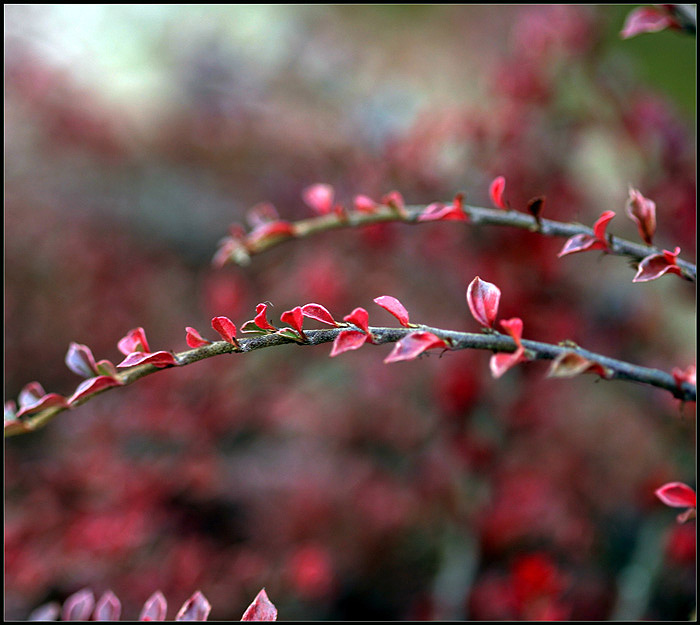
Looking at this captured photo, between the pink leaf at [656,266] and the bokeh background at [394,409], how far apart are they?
29 centimetres

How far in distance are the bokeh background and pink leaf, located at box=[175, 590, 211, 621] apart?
2.20 ft

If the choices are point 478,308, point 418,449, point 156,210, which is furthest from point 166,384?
point 156,210

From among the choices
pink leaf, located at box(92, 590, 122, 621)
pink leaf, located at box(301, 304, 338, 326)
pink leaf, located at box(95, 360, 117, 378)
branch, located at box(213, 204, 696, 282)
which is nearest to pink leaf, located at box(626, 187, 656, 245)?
branch, located at box(213, 204, 696, 282)

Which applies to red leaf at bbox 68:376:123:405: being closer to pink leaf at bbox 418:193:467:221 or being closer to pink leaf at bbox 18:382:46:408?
pink leaf at bbox 18:382:46:408

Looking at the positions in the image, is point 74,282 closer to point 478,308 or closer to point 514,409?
point 514,409

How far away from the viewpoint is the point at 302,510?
1677mm

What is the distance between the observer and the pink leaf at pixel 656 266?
56 cm

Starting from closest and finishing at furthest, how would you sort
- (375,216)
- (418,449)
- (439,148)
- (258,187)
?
(375,216)
(439,148)
(418,449)
(258,187)

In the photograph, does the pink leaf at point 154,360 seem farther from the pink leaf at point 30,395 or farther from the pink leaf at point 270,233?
the pink leaf at point 270,233

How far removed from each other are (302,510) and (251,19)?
14.4ft

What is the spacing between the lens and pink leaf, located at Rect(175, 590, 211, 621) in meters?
0.60

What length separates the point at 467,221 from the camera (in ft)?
2.41

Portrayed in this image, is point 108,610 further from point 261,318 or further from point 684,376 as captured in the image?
point 684,376

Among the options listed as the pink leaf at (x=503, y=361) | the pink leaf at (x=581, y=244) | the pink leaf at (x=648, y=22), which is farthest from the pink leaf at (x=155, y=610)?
the pink leaf at (x=648, y=22)
